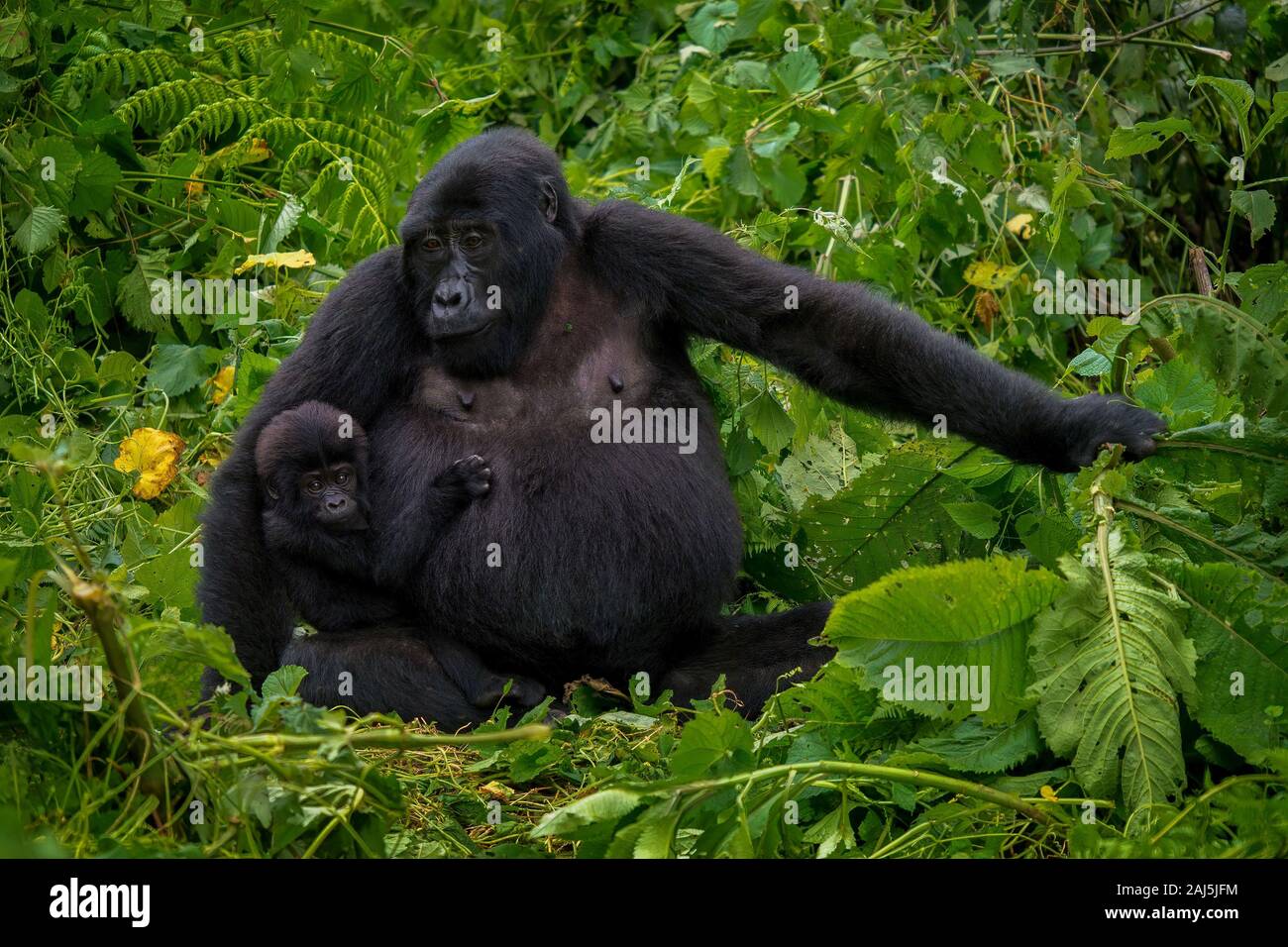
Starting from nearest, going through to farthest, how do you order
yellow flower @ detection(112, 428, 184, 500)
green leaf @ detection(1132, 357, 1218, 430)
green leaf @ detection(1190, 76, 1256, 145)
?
green leaf @ detection(1132, 357, 1218, 430)
green leaf @ detection(1190, 76, 1256, 145)
yellow flower @ detection(112, 428, 184, 500)

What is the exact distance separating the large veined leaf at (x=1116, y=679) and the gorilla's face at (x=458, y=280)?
183cm

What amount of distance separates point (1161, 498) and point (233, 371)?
3209mm

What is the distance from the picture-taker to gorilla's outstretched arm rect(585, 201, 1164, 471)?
154 inches

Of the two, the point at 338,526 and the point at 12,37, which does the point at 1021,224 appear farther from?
the point at 12,37

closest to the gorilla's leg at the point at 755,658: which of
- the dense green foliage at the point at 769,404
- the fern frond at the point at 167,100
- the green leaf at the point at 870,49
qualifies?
the dense green foliage at the point at 769,404

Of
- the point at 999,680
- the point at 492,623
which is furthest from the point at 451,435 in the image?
the point at 999,680

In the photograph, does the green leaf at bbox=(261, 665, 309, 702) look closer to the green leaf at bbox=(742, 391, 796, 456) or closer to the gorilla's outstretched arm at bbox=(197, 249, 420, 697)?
the gorilla's outstretched arm at bbox=(197, 249, 420, 697)

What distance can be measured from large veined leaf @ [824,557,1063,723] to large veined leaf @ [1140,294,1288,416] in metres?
1.09

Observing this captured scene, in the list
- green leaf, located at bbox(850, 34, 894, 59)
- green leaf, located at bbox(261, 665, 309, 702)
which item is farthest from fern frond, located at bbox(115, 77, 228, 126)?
green leaf, located at bbox(261, 665, 309, 702)

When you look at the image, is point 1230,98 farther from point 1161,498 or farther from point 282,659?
point 282,659

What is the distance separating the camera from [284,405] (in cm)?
442

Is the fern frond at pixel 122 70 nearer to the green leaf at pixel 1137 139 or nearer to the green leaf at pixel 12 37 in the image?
the green leaf at pixel 12 37

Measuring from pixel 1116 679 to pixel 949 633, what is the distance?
350 mm

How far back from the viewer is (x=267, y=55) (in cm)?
570
